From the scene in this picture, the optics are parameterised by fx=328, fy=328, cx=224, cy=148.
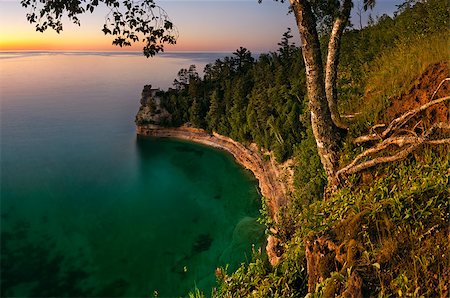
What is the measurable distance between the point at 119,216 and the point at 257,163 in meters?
26.4

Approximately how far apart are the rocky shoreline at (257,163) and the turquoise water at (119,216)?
2.10 metres

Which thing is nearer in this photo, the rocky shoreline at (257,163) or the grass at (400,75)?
the grass at (400,75)

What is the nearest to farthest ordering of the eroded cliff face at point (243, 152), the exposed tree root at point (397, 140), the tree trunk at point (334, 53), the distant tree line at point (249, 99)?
the exposed tree root at point (397, 140), the tree trunk at point (334, 53), the eroded cliff face at point (243, 152), the distant tree line at point (249, 99)

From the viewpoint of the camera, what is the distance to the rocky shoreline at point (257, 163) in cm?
3922

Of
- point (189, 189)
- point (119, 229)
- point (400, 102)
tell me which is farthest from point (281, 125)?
point (400, 102)

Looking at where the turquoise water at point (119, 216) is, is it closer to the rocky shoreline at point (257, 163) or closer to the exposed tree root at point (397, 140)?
the rocky shoreline at point (257, 163)

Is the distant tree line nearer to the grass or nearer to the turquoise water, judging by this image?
the turquoise water

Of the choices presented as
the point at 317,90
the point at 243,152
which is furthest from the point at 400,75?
the point at 243,152

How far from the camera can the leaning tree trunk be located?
313 inches

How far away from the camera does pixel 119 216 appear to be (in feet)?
139

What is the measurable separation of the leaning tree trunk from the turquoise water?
5.16 meters

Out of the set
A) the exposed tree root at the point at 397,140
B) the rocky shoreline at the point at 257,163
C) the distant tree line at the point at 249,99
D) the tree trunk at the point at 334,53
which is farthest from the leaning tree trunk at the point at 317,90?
the distant tree line at the point at 249,99

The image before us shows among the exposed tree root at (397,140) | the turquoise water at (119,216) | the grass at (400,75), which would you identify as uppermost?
the grass at (400,75)

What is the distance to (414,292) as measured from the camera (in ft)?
13.2
